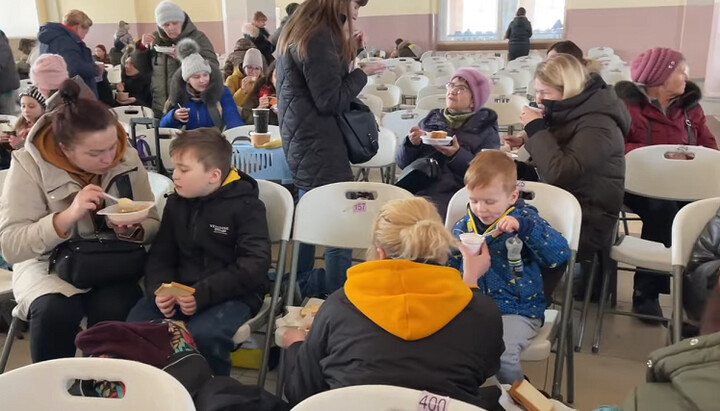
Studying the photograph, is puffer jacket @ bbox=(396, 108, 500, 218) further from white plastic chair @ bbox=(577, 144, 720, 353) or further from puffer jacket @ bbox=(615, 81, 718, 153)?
puffer jacket @ bbox=(615, 81, 718, 153)

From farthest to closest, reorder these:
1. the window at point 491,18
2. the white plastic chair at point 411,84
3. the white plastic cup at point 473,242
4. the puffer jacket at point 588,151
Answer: the window at point 491,18 → the white plastic chair at point 411,84 → the puffer jacket at point 588,151 → the white plastic cup at point 473,242

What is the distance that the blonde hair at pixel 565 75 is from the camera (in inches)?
110

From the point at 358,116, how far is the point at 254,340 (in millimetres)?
1166

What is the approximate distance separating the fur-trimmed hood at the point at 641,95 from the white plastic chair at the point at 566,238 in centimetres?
137

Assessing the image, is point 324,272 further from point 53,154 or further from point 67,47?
point 67,47

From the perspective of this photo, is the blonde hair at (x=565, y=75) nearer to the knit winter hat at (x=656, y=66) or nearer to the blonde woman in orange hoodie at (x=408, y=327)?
the knit winter hat at (x=656, y=66)

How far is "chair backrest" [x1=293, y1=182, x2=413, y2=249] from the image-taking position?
8.52 ft

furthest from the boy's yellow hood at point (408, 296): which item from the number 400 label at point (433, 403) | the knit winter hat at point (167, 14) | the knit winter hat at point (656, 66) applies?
the knit winter hat at point (167, 14)

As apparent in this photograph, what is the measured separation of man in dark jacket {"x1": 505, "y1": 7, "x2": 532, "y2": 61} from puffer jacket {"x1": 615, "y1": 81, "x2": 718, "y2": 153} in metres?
8.43

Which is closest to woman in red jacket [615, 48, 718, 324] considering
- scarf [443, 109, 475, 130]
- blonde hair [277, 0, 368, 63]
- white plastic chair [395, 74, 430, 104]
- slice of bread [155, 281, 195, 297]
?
scarf [443, 109, 475, 130]

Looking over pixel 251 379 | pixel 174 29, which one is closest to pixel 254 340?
pixel 251 379

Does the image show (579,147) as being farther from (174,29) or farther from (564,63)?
(174,29)

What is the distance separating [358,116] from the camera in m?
3.10

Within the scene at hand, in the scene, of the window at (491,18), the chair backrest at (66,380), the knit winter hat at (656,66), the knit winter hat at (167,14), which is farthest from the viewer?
the window at (491,18)
